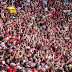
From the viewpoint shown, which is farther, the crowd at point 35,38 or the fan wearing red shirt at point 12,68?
the crowd at point 35,38

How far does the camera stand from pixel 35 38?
22.7ft

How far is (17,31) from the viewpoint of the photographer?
20.8ft

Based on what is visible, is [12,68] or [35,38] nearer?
[12,68]

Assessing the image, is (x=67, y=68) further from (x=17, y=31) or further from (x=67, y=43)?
(x=67, y=43)

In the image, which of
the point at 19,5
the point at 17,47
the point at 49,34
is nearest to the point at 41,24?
the point at 49,34

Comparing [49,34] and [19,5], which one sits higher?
[19,5]

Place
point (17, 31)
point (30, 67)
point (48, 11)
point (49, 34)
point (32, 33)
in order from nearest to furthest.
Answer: point (30, 67) < point (17, 31) < point (32, 33) < point (49, 34) < point (48, 11)

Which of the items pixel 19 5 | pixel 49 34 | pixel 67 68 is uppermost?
pixel 19 5

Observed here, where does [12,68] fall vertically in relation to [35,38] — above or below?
below

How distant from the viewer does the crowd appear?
5085 mm

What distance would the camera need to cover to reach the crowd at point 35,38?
5.09 m

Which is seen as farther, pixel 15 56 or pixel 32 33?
pixel 32 33

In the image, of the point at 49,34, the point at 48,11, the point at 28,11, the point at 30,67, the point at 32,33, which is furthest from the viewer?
the point at 48,11

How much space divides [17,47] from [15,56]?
418 millimetres
